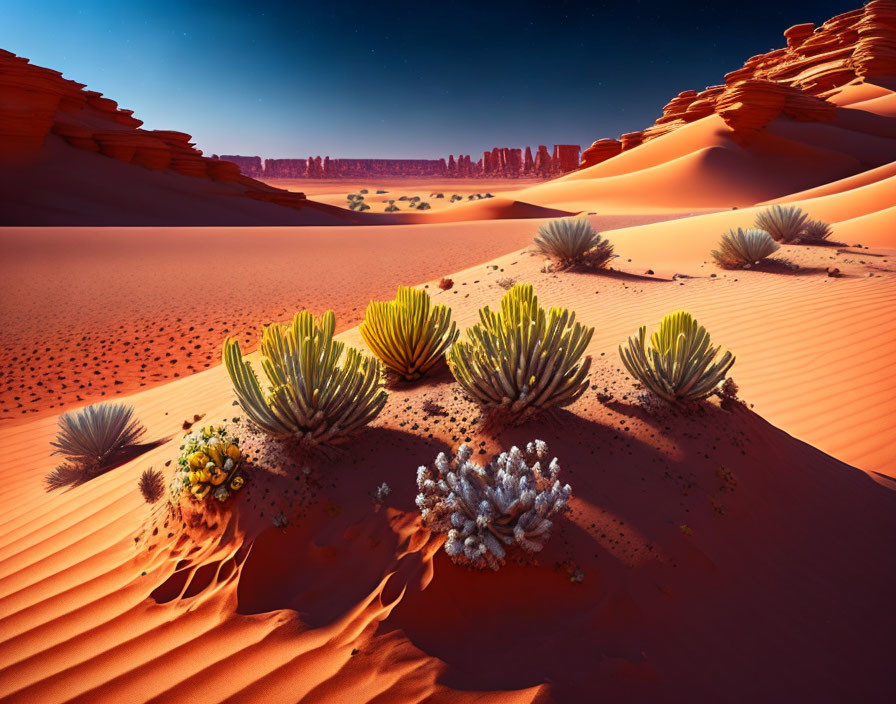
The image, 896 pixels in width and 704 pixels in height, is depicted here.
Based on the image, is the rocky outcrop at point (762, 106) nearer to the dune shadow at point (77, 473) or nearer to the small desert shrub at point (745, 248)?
the small desert shrub at point (745, 248)

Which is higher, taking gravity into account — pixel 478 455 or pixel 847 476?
pixel 478 455

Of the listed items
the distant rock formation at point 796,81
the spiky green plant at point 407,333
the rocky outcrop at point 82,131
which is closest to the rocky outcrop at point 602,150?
the distant rock formation at point 796,81

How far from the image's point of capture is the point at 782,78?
2368 inches

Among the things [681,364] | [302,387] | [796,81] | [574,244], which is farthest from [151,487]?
[796,81]

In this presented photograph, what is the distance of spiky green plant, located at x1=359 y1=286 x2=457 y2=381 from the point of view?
186 inches

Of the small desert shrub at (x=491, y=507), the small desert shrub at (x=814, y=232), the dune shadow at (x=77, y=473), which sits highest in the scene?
the small desert shrub at (x=814, y=232)

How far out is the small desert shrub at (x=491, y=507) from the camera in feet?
9.30

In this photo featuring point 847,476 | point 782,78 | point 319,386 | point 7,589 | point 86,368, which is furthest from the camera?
point 782,78

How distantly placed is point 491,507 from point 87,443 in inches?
166

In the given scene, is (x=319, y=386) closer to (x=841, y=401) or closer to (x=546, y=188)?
(x=841, y=401)

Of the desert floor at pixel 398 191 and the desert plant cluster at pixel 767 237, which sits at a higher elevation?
the desert floor at pixel 398 191

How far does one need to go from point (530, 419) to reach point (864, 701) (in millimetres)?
2186

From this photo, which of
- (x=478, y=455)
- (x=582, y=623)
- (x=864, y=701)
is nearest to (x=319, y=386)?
(x=478, y=455)

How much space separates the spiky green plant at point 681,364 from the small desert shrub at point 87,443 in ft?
16.0
